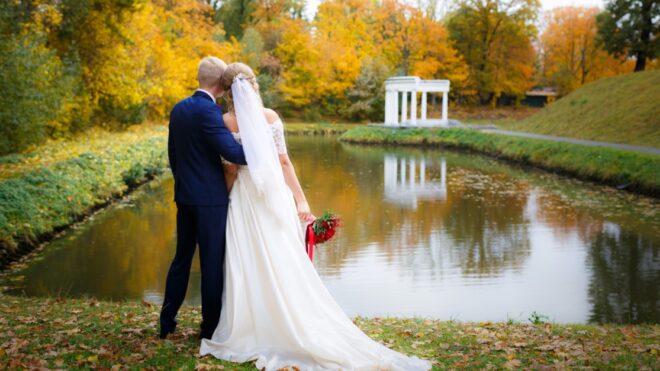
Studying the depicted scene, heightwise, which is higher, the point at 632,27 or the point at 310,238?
the point at 632,27

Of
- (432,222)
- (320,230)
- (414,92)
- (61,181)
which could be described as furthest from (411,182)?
(414,92)

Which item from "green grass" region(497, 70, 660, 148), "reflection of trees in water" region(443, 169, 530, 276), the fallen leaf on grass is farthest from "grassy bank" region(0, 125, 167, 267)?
"green grass" region(497, 70, 660, 148)

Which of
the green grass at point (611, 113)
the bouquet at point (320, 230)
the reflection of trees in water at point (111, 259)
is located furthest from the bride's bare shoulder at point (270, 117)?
the green grass at point (611, 113)

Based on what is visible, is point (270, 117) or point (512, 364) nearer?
point (512, 364)

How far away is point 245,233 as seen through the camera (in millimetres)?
4762

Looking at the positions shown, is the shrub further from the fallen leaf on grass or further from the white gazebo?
the white gazebo

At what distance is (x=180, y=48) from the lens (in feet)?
115

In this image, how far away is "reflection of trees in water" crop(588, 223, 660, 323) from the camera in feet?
25.8

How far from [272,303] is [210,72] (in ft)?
5.56

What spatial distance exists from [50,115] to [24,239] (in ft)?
25.4

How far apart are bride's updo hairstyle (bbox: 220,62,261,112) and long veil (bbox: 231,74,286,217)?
0.02 meters

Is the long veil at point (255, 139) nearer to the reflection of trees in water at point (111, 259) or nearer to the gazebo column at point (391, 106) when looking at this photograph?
the reflection of trees in water at point (111, 259)

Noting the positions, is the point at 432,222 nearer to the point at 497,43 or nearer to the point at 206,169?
the point at 206,169

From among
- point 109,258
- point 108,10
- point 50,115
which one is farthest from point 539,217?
point 108,10
